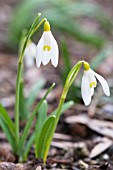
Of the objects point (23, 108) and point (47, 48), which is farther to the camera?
point (23, 108)

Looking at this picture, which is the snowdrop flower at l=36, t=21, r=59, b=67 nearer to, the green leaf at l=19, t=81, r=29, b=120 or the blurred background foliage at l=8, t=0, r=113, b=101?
the green leaf at l=19, t=81, r=29, b=120

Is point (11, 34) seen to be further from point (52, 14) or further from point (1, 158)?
Answer: point (1, 158)

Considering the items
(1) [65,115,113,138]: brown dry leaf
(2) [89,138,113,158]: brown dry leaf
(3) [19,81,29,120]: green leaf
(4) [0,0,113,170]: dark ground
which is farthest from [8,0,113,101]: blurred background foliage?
(2) [89,138,113,158]: brown dry leaf

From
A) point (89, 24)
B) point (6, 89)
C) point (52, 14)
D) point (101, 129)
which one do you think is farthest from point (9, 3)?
point (101, 129)

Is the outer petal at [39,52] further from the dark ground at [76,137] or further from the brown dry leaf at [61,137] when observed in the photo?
the brown dry leaf at [61,137]

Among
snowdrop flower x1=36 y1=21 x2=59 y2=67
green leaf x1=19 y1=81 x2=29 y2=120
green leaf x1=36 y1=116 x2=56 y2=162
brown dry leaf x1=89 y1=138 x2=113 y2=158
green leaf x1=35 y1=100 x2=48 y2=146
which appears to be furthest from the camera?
green leaf x1=19 y1=81 x2=29 y2=120

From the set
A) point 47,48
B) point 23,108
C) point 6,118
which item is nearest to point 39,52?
point 47,48

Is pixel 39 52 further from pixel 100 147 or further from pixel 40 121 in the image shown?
pixel 100 147
